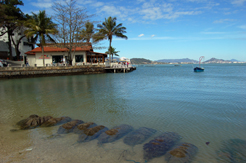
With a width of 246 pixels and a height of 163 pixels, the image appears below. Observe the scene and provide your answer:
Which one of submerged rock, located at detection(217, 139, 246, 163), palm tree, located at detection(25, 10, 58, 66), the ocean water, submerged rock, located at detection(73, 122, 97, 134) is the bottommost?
submerged rock, located at detection(217, 139, 246, 163)

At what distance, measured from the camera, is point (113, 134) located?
5293 millimetres

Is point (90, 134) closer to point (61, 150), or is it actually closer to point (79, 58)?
point (61, 150)

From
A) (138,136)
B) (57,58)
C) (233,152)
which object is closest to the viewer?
(233,152)

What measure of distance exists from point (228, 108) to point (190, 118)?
2.85 meters

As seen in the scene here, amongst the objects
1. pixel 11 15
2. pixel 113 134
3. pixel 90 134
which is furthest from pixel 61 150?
pixel 11 15

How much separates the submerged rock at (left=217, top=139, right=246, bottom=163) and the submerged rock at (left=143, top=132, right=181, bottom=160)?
3.85 ft

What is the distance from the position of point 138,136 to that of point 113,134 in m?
0.79

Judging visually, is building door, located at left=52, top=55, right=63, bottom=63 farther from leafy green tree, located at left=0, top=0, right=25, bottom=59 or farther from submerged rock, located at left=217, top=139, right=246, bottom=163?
submerged rock, located at left=217, top=139, right=246, bottom=163

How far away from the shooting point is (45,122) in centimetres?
649

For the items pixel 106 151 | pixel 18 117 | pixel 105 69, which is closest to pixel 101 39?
pixel 105 69

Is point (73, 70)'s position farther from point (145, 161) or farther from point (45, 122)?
point (145, 161)

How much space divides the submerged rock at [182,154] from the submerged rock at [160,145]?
20cm

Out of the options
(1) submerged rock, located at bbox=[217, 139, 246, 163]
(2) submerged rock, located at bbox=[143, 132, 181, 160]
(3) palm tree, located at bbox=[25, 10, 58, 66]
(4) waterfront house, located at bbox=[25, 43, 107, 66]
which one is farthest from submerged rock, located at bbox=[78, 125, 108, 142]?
(4) waterfront house, located at bbox=[25, 43, 107, 66]

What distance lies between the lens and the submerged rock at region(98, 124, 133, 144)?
16.2 feet
